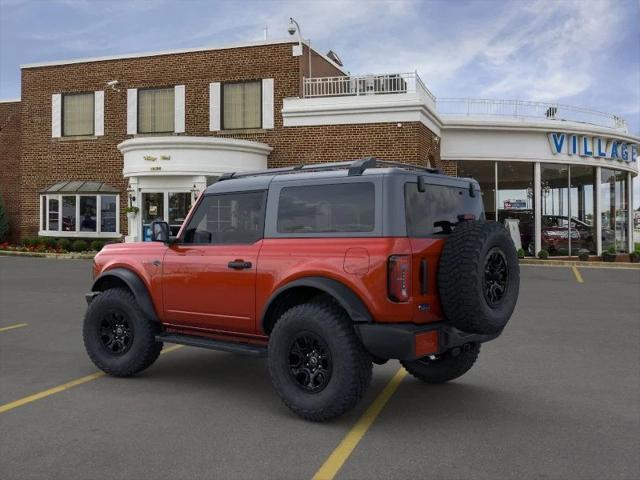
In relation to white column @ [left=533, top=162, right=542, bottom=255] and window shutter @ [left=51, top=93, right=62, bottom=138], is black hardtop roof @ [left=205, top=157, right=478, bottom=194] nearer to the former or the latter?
white column @ [left=533, top=162, right=542, bottom=255]

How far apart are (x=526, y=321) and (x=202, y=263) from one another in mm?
6036

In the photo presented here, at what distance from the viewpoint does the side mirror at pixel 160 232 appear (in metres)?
5.92

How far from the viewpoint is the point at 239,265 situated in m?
5.43

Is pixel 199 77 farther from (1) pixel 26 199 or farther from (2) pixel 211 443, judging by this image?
(2) pixel 211 443

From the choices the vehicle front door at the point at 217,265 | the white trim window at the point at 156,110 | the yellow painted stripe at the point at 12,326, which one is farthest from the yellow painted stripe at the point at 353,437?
the white trim window at the point at 156,110

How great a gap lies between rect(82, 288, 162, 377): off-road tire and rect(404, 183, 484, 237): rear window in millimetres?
2994

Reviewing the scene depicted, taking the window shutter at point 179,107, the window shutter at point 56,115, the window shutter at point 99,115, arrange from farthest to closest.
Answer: the window shutter at point 56,115 < the window shutter at point 99,115 < the window shutter at point 179,107

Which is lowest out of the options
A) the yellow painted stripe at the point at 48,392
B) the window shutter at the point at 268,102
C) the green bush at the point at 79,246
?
the yellow painted stripe at the point at 48,392

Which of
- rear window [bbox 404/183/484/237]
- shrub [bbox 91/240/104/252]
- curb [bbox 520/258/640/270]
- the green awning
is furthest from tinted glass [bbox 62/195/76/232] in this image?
rear window [bbox 404/183/484/237]

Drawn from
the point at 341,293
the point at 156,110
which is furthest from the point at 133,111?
the point at 341,293

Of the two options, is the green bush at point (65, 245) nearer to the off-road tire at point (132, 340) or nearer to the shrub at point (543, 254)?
A: the shrub at point (543, 254)

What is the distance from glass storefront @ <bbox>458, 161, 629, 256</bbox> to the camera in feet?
80.9

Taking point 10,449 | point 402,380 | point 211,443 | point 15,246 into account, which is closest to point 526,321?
point 402,380

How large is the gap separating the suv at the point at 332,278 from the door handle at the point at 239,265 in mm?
12
